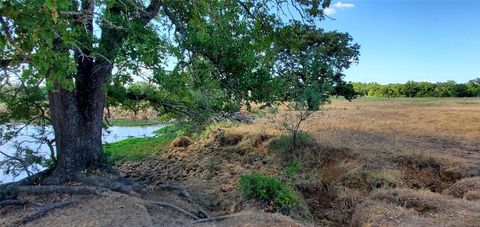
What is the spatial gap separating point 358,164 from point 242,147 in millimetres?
4035

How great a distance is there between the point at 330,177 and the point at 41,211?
18.1ft

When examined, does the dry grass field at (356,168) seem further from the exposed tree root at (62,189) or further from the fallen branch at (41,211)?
the fallen branch at (41,211)

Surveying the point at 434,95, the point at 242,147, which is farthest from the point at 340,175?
the point at 434,95

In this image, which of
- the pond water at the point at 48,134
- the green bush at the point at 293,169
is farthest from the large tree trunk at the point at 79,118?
the green bush at the point at 293,169

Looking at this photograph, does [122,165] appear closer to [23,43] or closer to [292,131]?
[292,131]

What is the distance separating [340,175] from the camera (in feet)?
26.6

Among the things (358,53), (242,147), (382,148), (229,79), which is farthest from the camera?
(358,53)

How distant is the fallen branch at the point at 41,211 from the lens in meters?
5.00

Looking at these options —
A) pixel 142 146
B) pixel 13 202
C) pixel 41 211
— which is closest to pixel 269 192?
pixel 41 211

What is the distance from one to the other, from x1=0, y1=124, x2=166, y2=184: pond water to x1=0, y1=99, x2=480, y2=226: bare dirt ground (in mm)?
2314

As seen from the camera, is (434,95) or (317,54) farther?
(434,95)

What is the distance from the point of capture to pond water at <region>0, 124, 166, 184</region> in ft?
27.6

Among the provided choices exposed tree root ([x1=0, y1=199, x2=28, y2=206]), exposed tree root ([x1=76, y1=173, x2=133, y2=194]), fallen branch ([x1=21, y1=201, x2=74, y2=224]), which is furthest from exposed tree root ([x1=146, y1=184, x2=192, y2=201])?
exposed tree root ([x1=0, y1=199, x2=28, y2=206])

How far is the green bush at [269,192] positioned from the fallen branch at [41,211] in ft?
9.24
